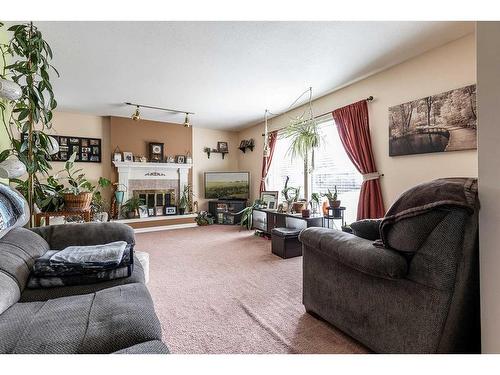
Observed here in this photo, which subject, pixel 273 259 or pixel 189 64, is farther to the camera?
pixel 273 259

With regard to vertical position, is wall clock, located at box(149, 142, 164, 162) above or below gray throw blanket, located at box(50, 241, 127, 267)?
above

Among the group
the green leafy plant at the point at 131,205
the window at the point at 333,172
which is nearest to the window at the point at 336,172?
the window at the point at 333,172

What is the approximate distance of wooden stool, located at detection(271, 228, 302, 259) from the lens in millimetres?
3115

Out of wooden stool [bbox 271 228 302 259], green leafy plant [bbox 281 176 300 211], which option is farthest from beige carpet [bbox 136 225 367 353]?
green leafy plant [bbox 281 176 300 211]

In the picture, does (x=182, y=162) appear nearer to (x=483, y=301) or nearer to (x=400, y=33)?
(x=400, y=33)

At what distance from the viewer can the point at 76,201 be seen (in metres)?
2.25

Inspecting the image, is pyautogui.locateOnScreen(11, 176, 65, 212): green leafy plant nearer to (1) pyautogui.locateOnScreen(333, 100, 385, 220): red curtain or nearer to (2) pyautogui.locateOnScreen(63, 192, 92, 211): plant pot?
(2) pyautogui.locateOnScreen(63, 192, 92, 211): plant pot

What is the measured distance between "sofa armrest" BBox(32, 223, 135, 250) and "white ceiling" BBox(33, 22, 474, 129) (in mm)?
1721

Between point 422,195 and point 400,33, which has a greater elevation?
point 400,33

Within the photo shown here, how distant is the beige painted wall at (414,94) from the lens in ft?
7.59
